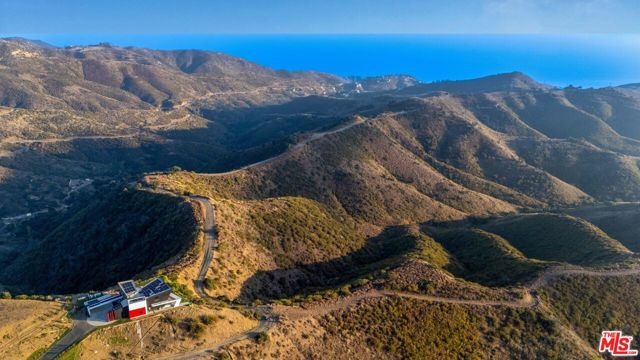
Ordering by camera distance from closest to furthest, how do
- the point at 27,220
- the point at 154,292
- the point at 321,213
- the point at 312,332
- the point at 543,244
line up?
the point at 154,292 → the point at 312,332 → the point at 543,244 → the point at 321,213 → the point at 27,220

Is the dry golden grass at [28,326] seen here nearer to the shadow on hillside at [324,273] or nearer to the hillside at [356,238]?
the hillside at [356,238]

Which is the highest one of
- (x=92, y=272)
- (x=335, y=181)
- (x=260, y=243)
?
(x=335, y=181)

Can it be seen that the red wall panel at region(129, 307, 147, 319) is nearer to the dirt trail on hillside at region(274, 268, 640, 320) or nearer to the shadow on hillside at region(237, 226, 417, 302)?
the dirt trail on hillside at region(274, 268, 640, 320)

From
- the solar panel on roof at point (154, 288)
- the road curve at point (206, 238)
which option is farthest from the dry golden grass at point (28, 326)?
the road curve at point (206, 238)

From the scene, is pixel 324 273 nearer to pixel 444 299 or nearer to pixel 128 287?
pixel 444 299

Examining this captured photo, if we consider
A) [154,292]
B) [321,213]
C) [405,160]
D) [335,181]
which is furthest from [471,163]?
[154,292]

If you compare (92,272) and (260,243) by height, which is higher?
(260,243)

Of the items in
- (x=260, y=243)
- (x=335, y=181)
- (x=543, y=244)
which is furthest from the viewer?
(x=335, y=181)

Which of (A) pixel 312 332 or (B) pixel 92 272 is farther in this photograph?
(B) pixel 92 272

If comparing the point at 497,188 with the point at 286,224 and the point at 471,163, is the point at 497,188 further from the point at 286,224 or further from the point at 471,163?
the point at 286,224
